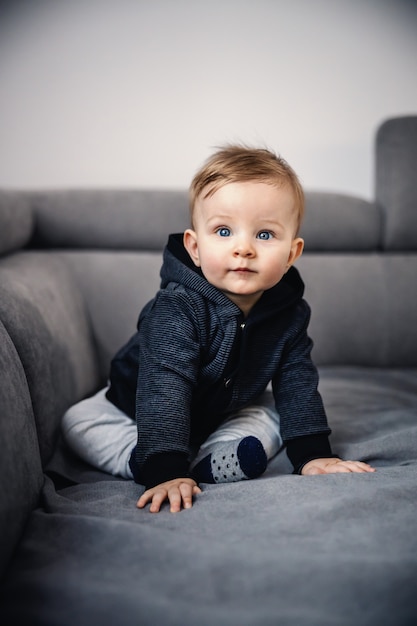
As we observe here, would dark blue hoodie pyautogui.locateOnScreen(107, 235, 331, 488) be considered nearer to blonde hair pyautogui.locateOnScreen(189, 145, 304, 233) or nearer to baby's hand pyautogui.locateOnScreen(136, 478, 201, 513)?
baby's hand pyautogui.locateOnScreen(136, 478, 201, 513)

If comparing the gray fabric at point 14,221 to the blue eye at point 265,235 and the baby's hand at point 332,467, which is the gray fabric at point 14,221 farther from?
the baby's hand at point 332,467

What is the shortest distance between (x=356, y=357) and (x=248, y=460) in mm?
837

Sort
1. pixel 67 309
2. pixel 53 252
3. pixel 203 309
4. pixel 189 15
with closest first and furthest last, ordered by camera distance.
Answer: pixel 203 309
pixel 67 309
pixel 53 252
pixel 189 15

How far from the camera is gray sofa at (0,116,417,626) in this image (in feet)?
1.95

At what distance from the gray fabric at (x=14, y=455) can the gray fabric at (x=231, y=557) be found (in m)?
0.03

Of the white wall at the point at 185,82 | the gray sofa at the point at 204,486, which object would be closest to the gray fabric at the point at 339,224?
the gray sofa at the point at 204,486

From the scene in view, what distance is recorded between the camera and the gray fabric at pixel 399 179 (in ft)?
5.55

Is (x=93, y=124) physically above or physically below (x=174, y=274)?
above

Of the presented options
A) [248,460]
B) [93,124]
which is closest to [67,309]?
[248,460]

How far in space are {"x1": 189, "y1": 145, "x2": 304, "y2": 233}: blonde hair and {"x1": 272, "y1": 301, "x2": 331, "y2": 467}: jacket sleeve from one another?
238 mm

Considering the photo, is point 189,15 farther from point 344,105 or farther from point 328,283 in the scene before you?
point 328,283

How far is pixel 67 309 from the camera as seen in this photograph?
4.40 feet

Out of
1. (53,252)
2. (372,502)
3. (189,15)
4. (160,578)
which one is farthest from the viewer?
(189,15)

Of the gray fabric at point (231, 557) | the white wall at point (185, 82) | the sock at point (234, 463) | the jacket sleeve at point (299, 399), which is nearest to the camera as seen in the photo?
the gray fabric at point (231, 557)
